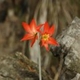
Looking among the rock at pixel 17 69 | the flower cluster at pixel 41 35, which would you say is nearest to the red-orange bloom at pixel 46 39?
the flower cluster at pixel 41 35

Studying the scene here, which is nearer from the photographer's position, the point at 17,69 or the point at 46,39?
the point at 46,39

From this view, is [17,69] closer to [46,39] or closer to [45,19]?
[46,39]

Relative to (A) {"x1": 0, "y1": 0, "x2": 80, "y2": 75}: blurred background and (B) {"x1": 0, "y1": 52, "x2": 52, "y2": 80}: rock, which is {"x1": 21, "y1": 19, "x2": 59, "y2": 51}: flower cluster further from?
(A) {"x1": 0, "y1": 0, "x2": 80, "y2": 75}: blurred background

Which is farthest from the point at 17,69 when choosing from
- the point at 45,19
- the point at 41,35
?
the point at 45,19

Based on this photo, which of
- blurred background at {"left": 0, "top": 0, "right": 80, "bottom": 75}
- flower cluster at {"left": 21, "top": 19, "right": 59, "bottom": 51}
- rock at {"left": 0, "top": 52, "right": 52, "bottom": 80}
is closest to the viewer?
flower cluster at {"left": 21, "top": 19, "right": 59, "bottom": 51}

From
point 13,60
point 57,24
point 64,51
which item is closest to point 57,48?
point 64,51

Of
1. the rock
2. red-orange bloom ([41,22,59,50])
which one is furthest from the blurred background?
red-orange bloom ([41,22,59,50])

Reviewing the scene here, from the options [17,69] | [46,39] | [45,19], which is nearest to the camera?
[46,39]

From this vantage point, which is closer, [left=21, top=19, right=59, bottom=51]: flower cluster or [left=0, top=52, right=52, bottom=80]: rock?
[left=21, top=19, right=59, bottom=51]: flower cluster

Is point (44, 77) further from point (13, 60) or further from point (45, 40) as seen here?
point (45, 40)

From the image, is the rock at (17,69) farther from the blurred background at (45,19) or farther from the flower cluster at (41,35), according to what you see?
the blurred background at (45,19)

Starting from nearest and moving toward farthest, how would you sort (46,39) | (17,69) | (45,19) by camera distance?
(46,39) → (17,69) → (45,19)

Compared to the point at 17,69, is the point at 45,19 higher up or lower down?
higher up
